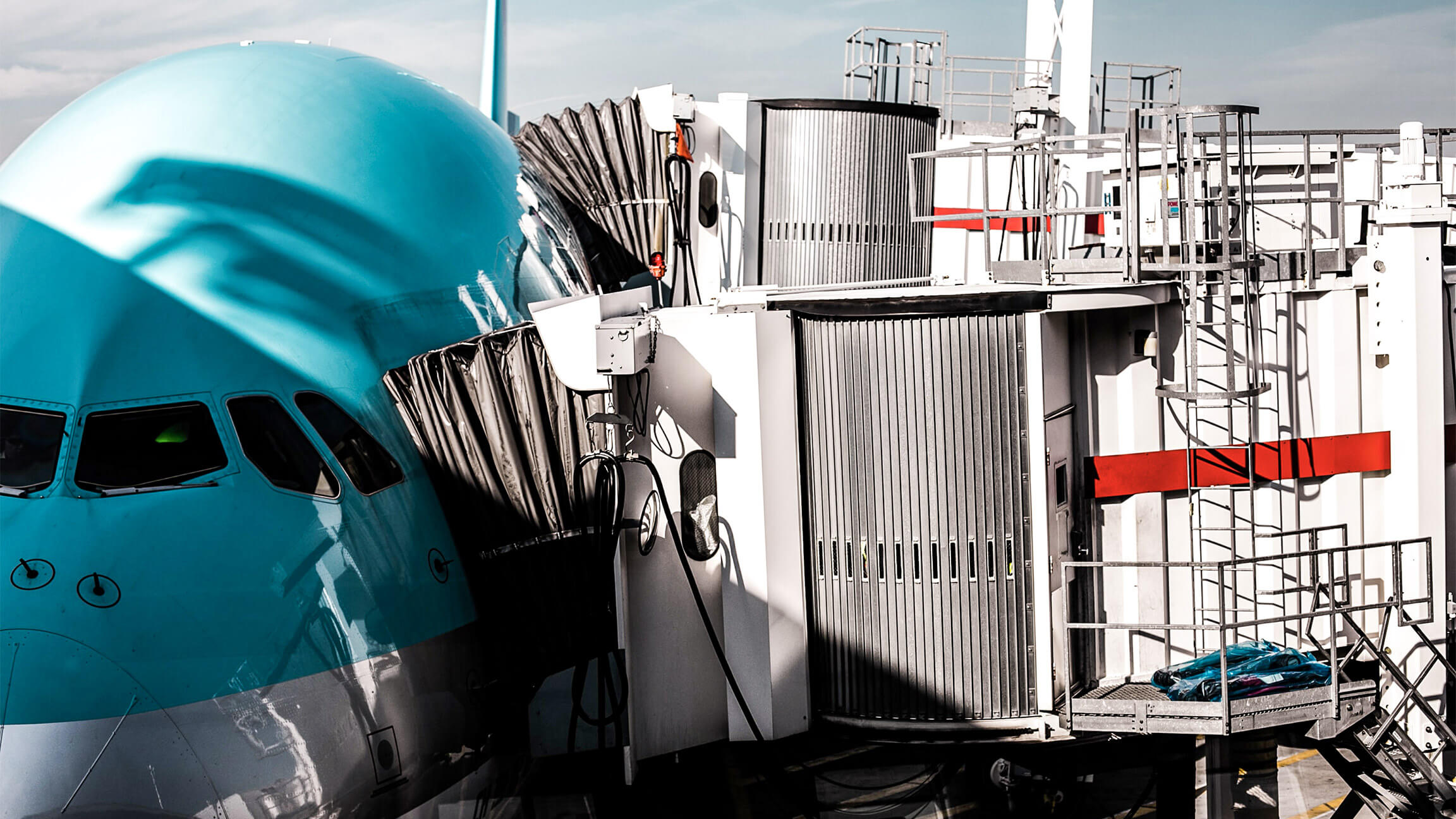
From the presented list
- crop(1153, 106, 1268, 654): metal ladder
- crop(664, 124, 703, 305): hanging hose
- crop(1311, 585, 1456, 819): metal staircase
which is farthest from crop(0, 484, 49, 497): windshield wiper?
crop(664, 124, 703, 305): hanging hose

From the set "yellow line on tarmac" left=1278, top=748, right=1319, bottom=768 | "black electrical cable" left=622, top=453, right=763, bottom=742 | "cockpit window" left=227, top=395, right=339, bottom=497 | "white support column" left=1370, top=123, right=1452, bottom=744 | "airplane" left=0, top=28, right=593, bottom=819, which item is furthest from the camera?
"yellow line on tarmac" left=1278, top=748, right=1319, bottom=768

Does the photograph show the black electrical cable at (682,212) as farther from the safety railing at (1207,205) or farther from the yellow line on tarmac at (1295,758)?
the yellow line on tarmac at (1295,758)

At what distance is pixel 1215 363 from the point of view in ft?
36.2

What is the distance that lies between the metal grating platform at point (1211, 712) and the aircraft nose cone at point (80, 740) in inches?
264

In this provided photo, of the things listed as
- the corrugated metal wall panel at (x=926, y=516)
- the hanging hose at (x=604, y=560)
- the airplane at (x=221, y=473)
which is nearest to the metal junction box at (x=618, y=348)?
the hanging hose at (x=604, y=560)

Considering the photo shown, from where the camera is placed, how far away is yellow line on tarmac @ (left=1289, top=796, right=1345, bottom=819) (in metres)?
13.2

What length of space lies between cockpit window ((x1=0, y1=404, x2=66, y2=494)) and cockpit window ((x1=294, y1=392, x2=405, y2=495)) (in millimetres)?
1422

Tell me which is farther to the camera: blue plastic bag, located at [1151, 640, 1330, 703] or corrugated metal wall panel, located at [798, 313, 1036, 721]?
corrugated metal wall panel, located at [798, 313, 1036, 721]

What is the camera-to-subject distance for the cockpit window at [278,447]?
310 inches

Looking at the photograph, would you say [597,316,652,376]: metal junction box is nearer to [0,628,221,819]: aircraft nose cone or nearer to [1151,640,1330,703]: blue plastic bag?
[0,628,221,819]: aircraft nose cone

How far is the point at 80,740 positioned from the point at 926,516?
641 cm

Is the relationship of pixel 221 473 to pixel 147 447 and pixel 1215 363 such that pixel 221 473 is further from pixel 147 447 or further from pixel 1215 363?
pixel 1215 363

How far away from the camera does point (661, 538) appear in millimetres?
10734

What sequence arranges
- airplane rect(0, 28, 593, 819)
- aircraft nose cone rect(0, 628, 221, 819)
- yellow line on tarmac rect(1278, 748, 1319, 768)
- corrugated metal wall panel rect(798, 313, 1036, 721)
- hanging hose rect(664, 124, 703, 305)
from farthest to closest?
hanging hose rect(664, 124, 703, 305)
yellow line on tarmac rect(1278, 748, 1319, 768)
corrugated metal wall panel rect(798, 313, 1036, 721)
airplane rect(0, 28, 593, 819)
aircraft nose cone rect(0, 628, 221, 819)
